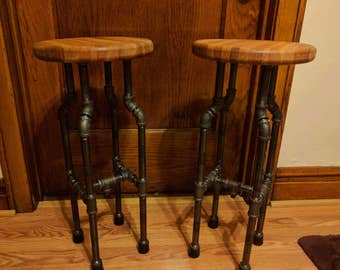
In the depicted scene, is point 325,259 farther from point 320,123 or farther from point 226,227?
point 320,123

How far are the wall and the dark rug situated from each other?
32cm

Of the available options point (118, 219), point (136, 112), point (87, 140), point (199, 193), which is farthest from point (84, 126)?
point (118, 219)

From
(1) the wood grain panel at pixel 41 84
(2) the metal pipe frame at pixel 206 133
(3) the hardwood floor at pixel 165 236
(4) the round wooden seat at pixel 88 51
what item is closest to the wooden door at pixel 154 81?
(1) the wood grain panel at pixel 41 84

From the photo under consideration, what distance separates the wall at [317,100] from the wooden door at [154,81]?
0.30ft

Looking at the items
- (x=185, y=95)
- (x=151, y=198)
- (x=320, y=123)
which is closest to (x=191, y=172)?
(x=151, y=198)

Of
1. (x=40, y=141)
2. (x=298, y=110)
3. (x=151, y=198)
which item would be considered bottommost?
(x=151, y=198)

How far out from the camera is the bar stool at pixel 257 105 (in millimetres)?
757

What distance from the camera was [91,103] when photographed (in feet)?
2.85

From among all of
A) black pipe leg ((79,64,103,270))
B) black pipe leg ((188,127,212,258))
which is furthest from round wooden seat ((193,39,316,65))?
black pipe leg ((79,64,103,270))

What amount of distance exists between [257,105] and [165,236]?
0.62 meters

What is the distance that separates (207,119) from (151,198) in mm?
620

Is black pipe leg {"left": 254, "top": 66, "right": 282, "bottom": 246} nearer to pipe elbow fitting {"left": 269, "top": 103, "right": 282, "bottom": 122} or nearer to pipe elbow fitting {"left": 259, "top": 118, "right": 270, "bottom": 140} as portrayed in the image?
pipe elbow fitting {"left": 269, "top": 103, "right": 282, "bottom": 122}

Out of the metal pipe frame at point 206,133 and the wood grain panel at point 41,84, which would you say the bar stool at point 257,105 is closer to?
the metal pipe frame at point 206,133

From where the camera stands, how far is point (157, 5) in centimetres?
113
